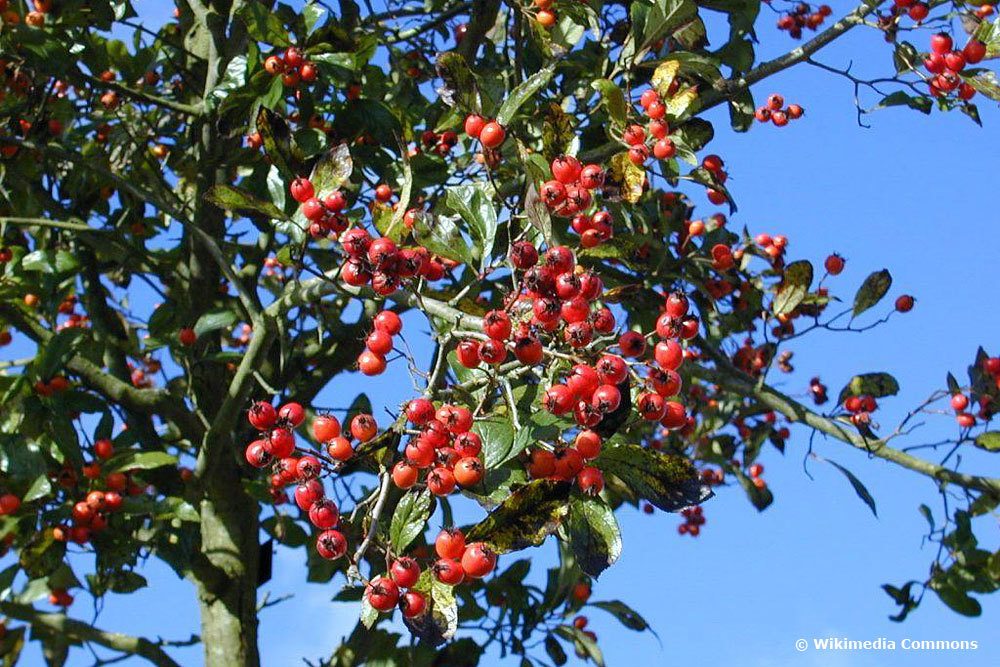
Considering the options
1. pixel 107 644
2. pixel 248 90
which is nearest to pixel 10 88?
pixel 248 90

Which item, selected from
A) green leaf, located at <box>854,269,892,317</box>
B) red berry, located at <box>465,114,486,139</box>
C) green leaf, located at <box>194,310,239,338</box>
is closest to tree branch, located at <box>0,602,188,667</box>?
green leaf, located at <box>194,310,239,338</box>

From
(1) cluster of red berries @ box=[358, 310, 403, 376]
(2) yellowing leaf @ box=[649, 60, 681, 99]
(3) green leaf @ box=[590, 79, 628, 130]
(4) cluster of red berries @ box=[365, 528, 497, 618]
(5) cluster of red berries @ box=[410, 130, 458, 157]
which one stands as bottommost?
(4) cluster of red berries @ box=[365, 528, 497, 618]

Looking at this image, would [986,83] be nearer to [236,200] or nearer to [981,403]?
[981,403]

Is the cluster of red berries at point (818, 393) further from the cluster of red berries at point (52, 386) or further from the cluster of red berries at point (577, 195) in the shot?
the cluster of red berries at point (52, 386)

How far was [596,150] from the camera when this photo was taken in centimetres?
303

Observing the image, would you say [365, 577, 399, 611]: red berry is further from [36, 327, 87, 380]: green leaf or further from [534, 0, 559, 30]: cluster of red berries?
[36, 327, 87, 380]: green leaf

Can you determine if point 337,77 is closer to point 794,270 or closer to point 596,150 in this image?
point 596,150

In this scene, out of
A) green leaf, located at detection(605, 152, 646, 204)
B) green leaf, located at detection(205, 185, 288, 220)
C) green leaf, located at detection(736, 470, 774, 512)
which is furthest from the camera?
green leaf, located at detection(736, 470, 774, 512)

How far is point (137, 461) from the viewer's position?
10.7ft

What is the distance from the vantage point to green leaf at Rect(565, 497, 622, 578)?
1.86m

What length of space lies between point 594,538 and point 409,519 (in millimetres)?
338

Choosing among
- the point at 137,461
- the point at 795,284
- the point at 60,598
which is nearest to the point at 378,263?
the point at 137,461

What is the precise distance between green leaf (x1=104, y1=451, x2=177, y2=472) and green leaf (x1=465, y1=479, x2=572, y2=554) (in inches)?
67.1

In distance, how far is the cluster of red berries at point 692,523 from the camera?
216 inches
